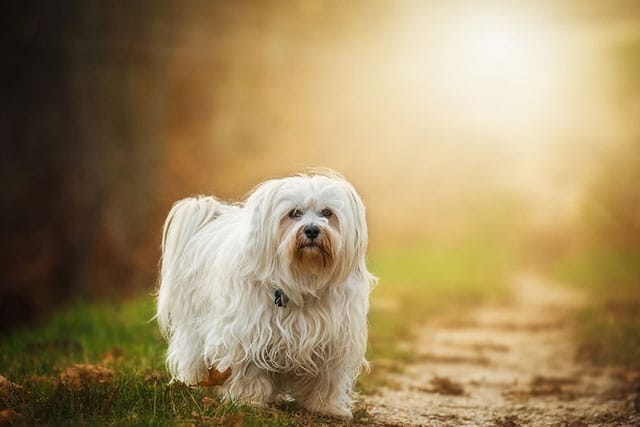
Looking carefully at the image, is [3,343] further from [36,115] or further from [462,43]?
[462,43]

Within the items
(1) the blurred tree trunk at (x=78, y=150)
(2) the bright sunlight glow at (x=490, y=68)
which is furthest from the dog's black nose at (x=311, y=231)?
(2) the bright sunlight glow at (x=490, y=68)

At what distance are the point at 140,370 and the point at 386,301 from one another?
5988 mm

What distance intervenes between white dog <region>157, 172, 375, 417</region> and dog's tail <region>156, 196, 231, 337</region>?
15.2 inches

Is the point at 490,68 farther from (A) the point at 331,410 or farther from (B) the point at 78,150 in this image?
(A) the point at 331,410

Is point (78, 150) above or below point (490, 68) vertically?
below

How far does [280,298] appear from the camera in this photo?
492 centimetres

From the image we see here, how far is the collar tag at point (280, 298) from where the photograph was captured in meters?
4.92

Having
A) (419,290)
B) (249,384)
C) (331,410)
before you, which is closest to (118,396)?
(249,384)

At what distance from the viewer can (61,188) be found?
1727 cm

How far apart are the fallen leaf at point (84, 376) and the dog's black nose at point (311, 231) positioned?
1507 millimetres

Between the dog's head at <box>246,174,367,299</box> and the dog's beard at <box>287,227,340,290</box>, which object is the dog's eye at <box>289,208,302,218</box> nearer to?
the dog's head at <box>246,174,367,299</box>

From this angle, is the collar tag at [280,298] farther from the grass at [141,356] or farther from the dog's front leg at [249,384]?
the grass at [141,356]

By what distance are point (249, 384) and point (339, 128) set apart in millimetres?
20774

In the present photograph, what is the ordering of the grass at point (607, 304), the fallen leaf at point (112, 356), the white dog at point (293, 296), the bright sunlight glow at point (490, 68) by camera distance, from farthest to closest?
the bright sunlight glow at point (490, 68) < the grass at point (607, 304) < the fallen leaf at point (112, 356) < the white dog at point (293, 296)
